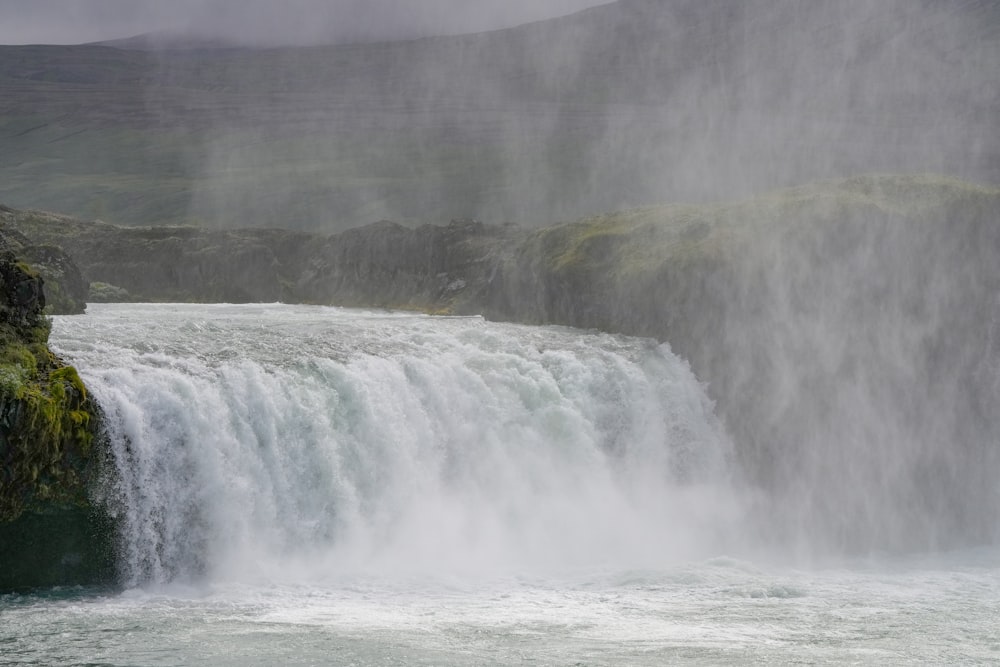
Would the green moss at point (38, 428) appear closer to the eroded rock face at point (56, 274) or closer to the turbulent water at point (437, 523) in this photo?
the turbulent water at point (437, 523)

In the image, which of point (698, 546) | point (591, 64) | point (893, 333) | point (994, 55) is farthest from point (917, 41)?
point (698, 546)

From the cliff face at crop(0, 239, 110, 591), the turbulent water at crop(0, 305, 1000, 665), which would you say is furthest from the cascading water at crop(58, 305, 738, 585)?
the cliff face at crop(0, 239, 110, 591)

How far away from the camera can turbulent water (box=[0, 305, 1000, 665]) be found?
18312 millimetres

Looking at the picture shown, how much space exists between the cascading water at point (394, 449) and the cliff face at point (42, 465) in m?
0.59

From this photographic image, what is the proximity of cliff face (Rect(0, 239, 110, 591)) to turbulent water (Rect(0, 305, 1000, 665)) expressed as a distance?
568 millimetres

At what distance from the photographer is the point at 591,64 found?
159m

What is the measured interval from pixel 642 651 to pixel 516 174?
104 m

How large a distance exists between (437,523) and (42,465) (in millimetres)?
9601

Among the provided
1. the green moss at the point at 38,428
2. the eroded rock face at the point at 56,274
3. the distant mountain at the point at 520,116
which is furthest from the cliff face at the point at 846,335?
the distant mountain at the point at 520,116

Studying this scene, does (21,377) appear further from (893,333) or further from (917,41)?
(917,41)

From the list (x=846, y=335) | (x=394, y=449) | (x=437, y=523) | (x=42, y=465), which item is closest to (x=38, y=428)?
(x=42, y=465)

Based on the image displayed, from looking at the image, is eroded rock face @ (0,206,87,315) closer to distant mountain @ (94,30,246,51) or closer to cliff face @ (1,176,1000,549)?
cliff face @ (1,176,1000,549)

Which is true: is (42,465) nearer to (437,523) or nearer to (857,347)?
(437,523)

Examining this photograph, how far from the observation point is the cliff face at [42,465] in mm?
20016
